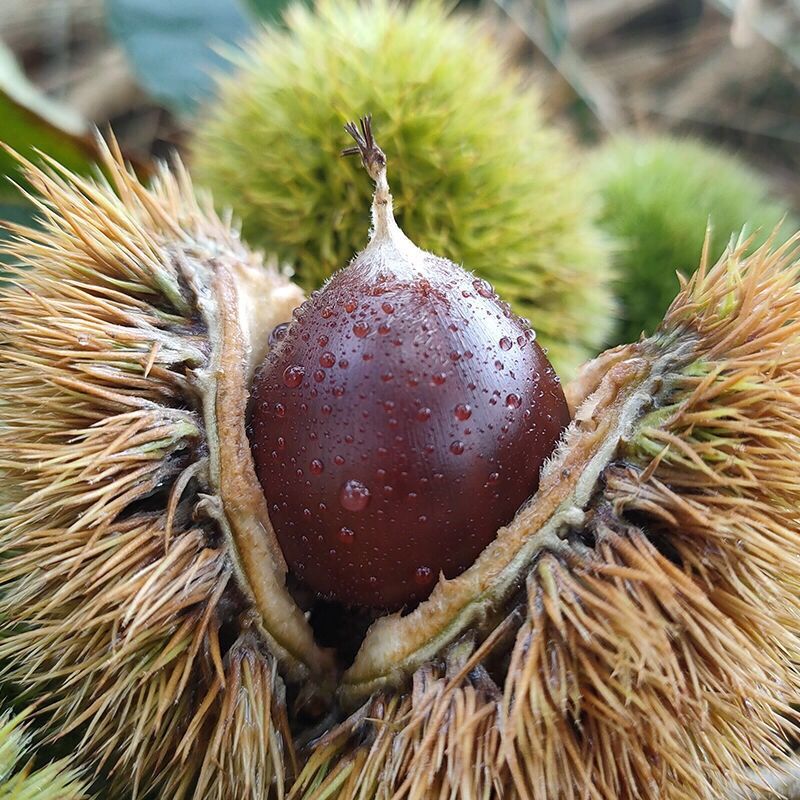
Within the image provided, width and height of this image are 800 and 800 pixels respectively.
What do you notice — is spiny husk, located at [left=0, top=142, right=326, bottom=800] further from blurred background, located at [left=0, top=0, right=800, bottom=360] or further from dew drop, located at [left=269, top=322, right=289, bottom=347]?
blurred background, located at [left=0, top=0, right=800, bottom=360]

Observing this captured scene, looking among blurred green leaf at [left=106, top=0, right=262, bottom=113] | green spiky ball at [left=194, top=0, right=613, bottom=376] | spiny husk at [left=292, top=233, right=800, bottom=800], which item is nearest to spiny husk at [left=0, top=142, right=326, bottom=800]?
spiny husk at [left=292, top=233, right=800, bottom=800]

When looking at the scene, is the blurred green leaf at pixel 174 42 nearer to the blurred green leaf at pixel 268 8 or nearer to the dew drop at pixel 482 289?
the blurred green leaf at pixel 268 8

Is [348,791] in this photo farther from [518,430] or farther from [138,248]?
[138,248]

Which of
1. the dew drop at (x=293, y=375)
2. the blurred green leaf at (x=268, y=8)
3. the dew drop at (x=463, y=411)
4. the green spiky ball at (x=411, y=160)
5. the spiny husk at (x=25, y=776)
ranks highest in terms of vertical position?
the blurred green leaf at (x=268, y=8)

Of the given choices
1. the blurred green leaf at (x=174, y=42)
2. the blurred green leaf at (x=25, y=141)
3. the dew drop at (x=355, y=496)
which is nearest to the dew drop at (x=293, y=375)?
the dew drop at (x=355, y=496)

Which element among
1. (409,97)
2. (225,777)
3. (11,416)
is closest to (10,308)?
(11,416)
